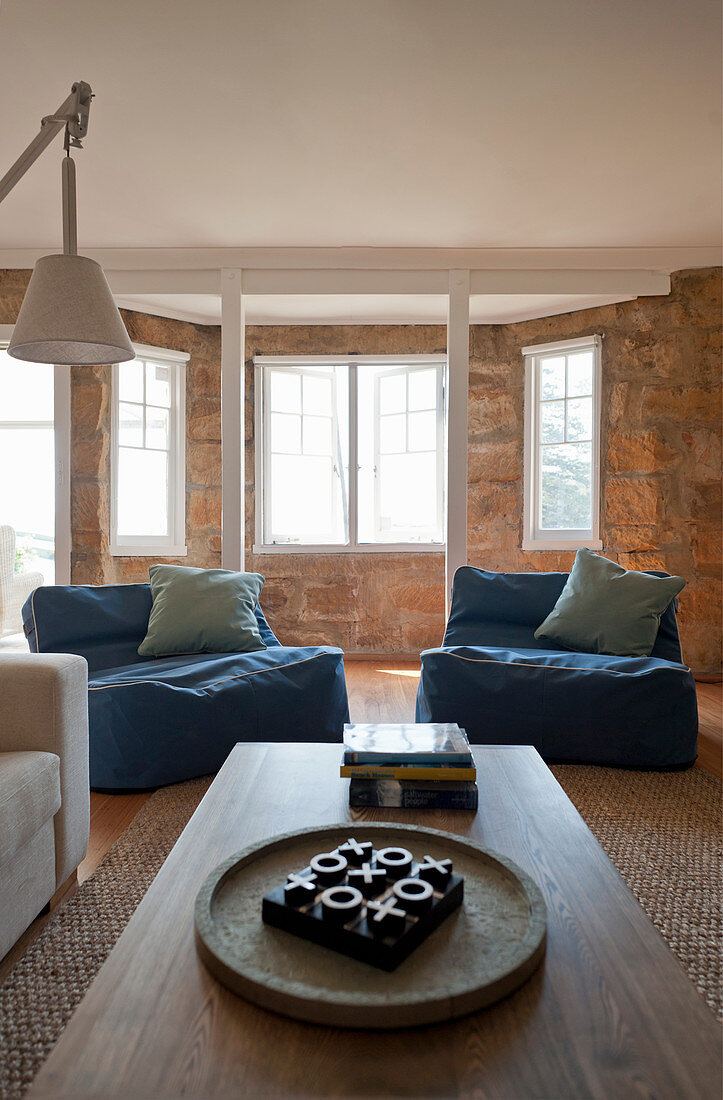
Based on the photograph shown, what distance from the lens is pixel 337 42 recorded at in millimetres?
2693

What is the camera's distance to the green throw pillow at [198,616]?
324 cm

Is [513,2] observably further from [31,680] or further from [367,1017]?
[367,1017]

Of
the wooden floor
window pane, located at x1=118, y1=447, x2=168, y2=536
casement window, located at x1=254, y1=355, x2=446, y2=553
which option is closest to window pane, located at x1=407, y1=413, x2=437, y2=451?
casement window, located at x1=254, y1=355, x2=446, y2=553

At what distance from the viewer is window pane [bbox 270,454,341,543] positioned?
18.7ft

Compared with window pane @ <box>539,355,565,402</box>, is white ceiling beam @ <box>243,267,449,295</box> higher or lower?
higher

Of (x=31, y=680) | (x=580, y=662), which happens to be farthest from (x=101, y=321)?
(x=580, y=662)

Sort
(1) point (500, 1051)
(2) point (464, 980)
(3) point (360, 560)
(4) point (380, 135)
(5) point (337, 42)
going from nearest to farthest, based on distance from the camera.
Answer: (1) point (500, 1051)
(2) point (464, 980)
(5) point (337, 42)
(4) point (380, 135)
(3) point (360, 560)

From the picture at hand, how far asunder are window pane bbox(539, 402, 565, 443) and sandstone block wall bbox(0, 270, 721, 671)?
17 cm

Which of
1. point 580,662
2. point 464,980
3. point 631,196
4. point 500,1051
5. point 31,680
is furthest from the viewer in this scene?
point 631,196

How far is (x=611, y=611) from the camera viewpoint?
10.9ft

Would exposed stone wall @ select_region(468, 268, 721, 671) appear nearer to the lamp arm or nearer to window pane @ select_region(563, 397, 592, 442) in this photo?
window pane @ select_region(563, 397, 592, 442)

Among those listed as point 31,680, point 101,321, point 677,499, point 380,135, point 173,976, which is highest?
point 380,135

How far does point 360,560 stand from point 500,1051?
4853 mm

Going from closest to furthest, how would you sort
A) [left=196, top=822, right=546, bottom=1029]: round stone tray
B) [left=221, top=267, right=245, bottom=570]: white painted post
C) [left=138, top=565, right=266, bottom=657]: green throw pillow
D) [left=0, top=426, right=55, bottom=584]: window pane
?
[left=196, top=822, right=546, bottom=1029]: round stone tray
[left=138, top=565, right=266, bottom=657]: green throw pillow
[left=221, top=267, right=245, bottom=570]: white painted post
[left=0, top=426, right=55, bottom=584]: window pane
